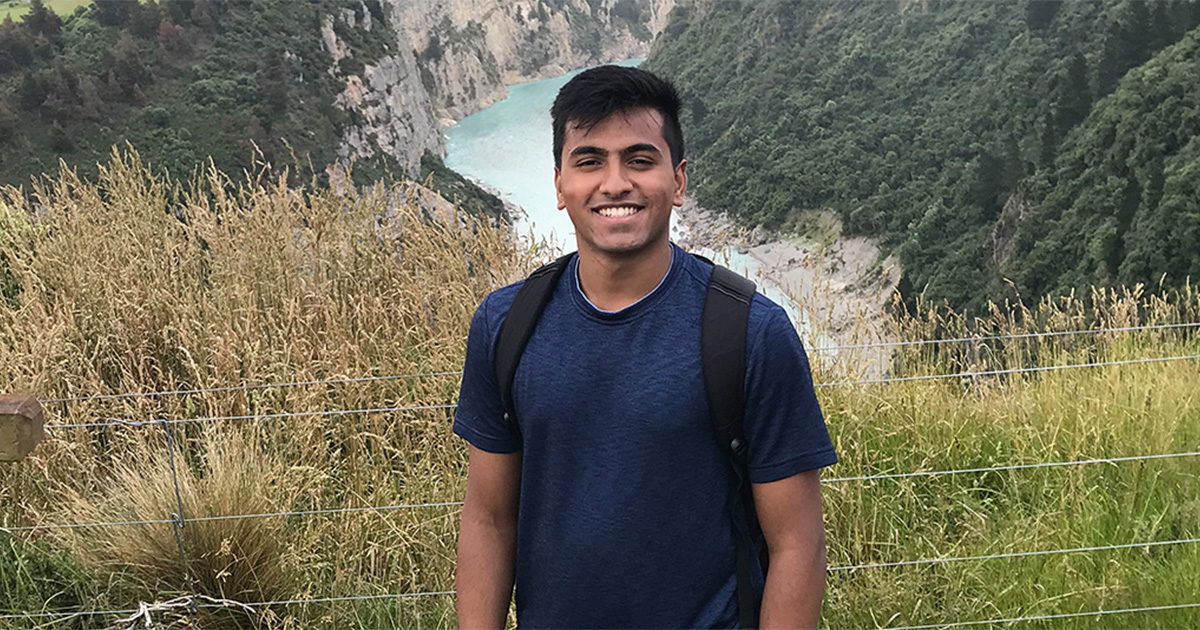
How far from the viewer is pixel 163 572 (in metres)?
2.43

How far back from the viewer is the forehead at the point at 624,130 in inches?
49.5

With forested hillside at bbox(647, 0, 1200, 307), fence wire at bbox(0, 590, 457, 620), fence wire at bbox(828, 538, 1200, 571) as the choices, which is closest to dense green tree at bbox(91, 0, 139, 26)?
forested hillside at bbox(647, 0, 1200, 307)

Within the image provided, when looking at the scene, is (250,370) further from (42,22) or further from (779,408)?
(42,22)

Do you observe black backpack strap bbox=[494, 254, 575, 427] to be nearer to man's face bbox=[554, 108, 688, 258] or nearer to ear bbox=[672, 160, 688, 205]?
man's face bbox=[554, 108, 688, 258]

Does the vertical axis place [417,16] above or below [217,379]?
above

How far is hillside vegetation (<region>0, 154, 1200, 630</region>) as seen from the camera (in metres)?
2.42

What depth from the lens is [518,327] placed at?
1261 mm

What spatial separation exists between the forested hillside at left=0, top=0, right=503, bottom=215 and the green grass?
0.60m

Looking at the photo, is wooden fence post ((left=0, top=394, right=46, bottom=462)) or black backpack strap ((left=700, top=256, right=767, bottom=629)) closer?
black backpack strap ((left=700, top=256, right=767, bottom=629))

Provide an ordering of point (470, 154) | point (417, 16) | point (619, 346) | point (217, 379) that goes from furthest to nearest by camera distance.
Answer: point (417, 16)
point (470, 154)
point (217, 379)
point (619, 346)

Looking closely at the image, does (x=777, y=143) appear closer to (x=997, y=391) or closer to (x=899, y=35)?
(x=899, y=35)

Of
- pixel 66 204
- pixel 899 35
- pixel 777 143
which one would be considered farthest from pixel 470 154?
pixel 66 204

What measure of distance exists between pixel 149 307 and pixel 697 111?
6658 cm

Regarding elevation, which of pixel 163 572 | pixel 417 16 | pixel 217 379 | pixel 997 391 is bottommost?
pixel 997 391
